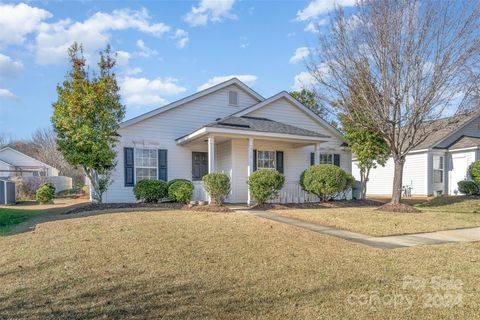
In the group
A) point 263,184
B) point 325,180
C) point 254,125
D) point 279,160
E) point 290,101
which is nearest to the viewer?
point 263,184

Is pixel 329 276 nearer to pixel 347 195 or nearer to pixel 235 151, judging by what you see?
pixel 235 151

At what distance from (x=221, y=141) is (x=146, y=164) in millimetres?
3656

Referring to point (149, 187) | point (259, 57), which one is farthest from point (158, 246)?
point (259, 57)

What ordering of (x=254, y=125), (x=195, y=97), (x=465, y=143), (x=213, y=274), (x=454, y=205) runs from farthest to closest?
(x=465, y=143) → (x=195, y=97) → (x=454, y=205) → (x=254, y=125) → (x=213, y=274)

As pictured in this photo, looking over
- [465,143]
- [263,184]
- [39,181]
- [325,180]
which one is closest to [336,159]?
[325,180]

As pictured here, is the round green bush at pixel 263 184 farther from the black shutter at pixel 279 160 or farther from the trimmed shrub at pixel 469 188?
the trimmed shrub at pixel 469 188

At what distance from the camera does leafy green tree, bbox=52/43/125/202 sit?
12.9 metres

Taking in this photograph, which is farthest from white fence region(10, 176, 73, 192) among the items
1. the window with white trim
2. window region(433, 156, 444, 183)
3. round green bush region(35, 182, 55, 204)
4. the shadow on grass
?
window region(433, 156, 444, 183)

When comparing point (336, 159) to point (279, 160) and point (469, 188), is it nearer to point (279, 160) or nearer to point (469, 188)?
point (279, 160)

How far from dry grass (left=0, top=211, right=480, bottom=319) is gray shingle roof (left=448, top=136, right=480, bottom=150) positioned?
19601 millimetres

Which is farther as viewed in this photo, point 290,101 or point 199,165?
point 290,101

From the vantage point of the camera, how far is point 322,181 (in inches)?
557

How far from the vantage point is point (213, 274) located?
16.1 feet

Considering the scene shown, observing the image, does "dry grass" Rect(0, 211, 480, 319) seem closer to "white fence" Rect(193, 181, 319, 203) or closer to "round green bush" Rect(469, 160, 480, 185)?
"white fence" Rect(193, 181, 319, 203)
